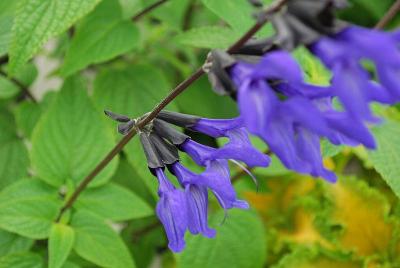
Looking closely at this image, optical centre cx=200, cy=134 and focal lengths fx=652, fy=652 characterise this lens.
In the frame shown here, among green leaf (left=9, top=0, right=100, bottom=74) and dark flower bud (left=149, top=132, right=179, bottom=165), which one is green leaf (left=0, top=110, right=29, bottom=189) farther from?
dark flower bud (left=149, top=132, right=179, bottom=165)

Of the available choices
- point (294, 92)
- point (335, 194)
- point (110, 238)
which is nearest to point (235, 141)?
point (294, 92)

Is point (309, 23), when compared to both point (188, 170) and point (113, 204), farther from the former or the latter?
point (113, 204)

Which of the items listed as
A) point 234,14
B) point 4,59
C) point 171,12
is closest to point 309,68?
point 234,14

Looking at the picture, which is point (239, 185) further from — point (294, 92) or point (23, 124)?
point (294, 92)

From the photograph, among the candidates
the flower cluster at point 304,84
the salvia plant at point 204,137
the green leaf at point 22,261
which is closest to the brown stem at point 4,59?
the salvia plant at point 204,137

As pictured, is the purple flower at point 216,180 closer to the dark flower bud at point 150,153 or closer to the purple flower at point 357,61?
the dark flower bud at point 150,153
